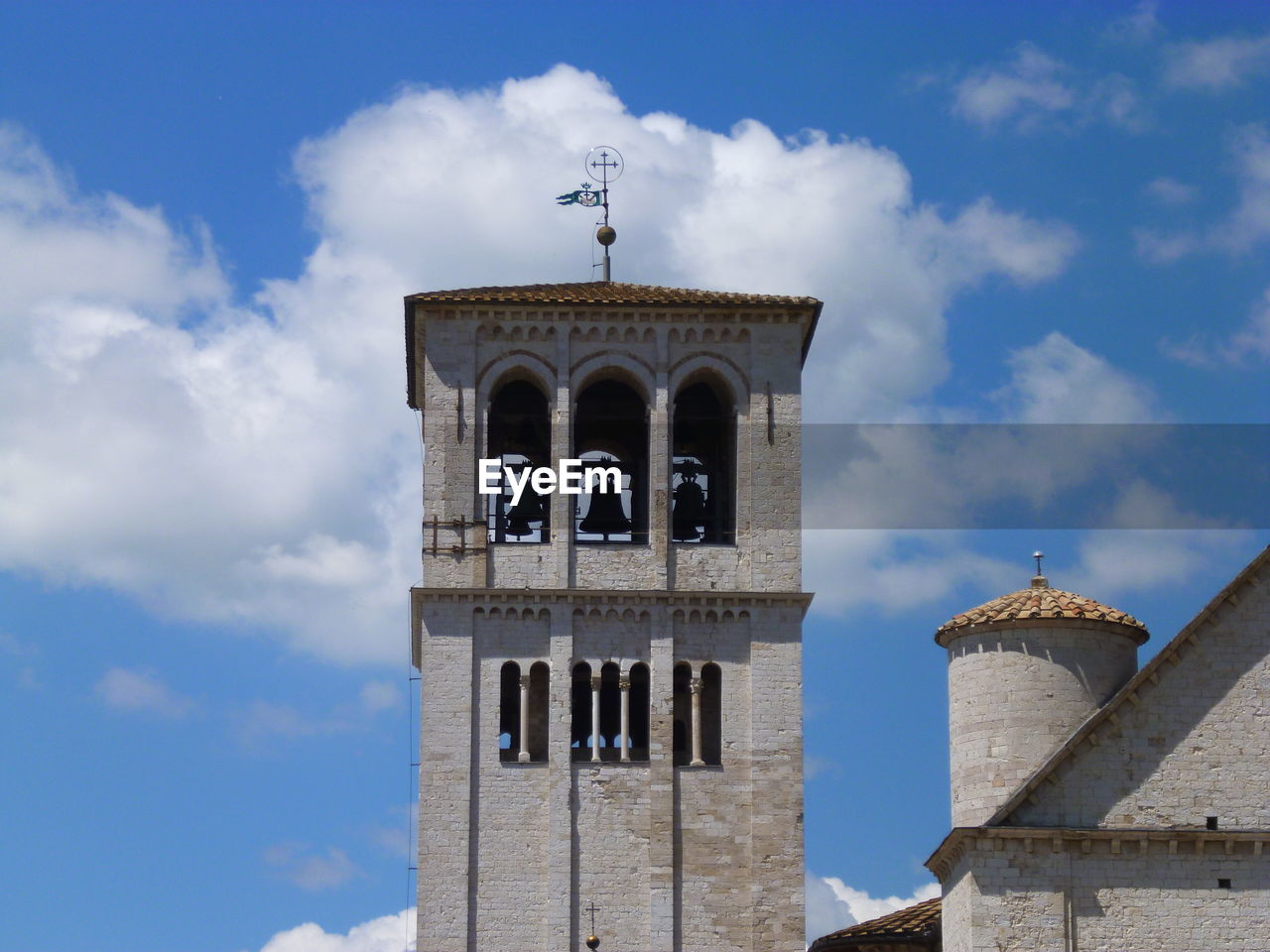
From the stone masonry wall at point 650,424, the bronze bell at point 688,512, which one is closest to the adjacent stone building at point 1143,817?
the stone masonry wall at point 650,424

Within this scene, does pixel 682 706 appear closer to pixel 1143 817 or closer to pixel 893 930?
pixel 893 930

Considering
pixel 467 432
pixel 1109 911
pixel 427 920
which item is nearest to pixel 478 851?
pixel 427 920

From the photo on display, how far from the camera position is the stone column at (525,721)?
47.8m

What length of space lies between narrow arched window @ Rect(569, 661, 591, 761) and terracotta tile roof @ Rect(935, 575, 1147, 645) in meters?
8.98

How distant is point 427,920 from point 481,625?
545 centimetres

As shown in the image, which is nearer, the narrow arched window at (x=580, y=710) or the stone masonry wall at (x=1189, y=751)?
the stone masonry wall at (x=1189, y=751)

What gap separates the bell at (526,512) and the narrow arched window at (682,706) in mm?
4013

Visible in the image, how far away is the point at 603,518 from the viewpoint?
5041cm

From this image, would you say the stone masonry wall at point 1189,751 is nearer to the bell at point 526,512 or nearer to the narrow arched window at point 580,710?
the narrow arched window at point 580,710

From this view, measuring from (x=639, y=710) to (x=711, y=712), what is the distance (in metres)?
1.34

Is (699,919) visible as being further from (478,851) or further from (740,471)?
(740,471)

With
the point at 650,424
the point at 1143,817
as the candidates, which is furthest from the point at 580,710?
the point at 1143,817

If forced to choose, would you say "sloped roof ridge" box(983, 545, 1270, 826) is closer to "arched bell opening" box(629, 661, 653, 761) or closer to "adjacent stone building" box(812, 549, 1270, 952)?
"adjacent stone building" box(812, 549, 1270, 952)

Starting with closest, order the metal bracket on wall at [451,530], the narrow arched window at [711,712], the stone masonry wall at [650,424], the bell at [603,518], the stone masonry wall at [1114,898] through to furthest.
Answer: the stone masonry wall at [1114,898] < the narrow arched window at [711,712] < the metal bracket on wall at [451,530] < the stone masonry wall at [650,424] < the bell at [603,518]
